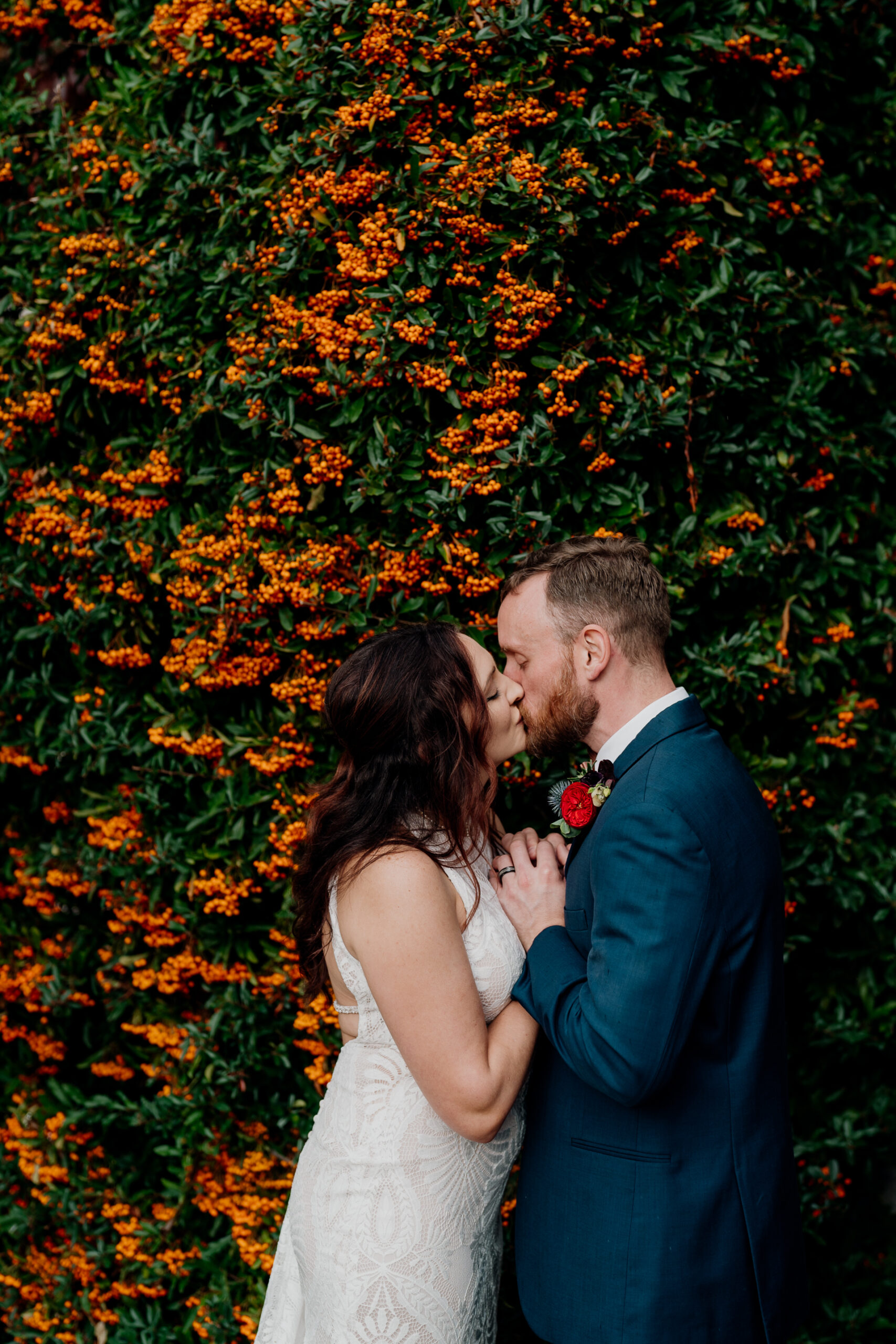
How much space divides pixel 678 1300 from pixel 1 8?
5.10 m

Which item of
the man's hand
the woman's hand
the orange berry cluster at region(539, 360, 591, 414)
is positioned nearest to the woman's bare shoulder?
the man's hand

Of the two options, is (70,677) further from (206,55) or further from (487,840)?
(206,55)

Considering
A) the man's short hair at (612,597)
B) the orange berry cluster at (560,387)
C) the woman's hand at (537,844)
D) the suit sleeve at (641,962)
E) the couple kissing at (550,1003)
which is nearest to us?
the suit sleeve at (641,962)

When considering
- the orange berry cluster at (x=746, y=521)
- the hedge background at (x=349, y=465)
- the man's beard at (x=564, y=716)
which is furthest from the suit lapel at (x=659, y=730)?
the orange berry cluster at (x=746, y=521)

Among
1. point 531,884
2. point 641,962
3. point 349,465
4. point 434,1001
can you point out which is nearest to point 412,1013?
point 434,1001

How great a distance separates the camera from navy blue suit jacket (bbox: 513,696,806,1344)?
186 centimetres

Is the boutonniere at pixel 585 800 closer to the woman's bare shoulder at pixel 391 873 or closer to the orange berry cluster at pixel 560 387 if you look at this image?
the woman's bare shoulder at pixel 391 873

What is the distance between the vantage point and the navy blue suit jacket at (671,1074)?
1.86 meters

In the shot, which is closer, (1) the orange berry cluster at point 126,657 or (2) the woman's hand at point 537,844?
(2) the woman's hand at point 537,844

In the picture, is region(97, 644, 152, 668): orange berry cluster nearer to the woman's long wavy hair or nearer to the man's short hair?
the woman's long wavy hair

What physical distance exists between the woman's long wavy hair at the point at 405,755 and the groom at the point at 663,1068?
0.31 metres

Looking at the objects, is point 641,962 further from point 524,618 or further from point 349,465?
point 349,465

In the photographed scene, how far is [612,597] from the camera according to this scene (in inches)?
92.3

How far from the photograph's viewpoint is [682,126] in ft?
10.6
